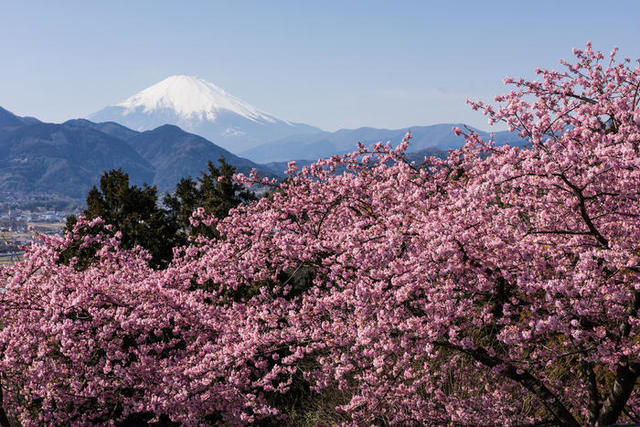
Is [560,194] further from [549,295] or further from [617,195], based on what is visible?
[549,295]

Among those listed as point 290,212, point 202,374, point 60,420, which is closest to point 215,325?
point 202,374

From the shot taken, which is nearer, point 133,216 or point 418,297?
point 418,297

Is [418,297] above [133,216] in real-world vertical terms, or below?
above

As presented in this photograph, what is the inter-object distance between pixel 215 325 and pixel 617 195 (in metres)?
6.75

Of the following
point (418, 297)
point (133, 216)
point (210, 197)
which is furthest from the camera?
point (210, 197)

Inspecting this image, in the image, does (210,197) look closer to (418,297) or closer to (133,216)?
(133,216)

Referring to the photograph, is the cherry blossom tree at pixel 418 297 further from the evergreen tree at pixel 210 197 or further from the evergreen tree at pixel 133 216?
the evergreen tree at pixel 210 197

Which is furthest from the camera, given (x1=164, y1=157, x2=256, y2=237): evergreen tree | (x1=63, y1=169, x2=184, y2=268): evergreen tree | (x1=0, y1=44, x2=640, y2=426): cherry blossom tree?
(x1=164, y1=157, x2=256, y2=237): evergreen tree

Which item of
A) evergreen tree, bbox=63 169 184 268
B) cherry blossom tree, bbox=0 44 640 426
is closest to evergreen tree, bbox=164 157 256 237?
evergreen tree, bbox=63 169 184 268

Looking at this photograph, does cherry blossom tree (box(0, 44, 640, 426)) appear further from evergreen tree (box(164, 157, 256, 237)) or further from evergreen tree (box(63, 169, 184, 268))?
evergreen tree (box(164, 157, 256, 237))

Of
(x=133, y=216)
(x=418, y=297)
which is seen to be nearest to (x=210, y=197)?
(x=133, y=216)

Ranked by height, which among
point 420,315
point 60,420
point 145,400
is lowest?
point 60,420

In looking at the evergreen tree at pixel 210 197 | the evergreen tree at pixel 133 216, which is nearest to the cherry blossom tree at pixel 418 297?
the evergreen tree at pixel 133 216

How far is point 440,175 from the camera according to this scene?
916 centimetres
